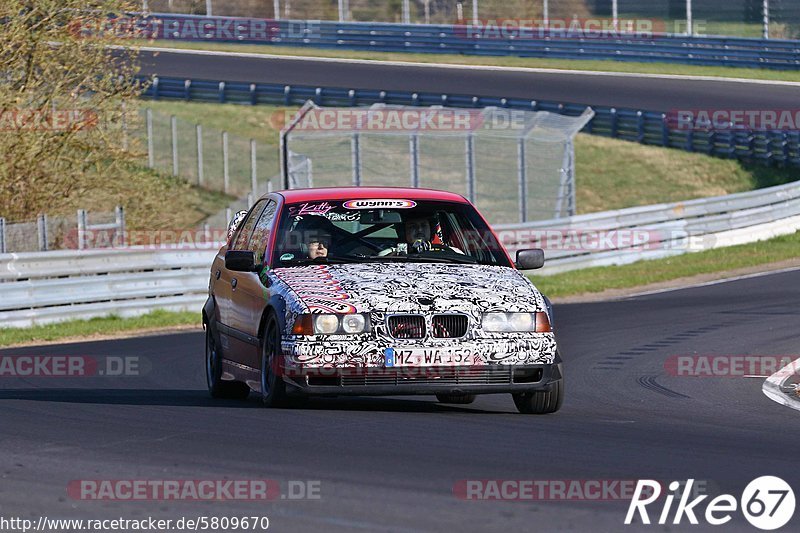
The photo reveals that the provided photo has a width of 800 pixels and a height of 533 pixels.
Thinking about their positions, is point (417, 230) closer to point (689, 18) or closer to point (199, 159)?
point (199, 159)

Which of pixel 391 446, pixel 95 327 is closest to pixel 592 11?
pixel 95 327

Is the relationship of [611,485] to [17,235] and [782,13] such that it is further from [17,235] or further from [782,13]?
[782,13]

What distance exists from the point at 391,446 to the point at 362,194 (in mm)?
3070

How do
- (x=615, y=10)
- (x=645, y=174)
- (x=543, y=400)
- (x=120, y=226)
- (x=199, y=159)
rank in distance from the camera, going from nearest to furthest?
1. (x=543, y=400)
2. (x=120, y=226)
3. (x=199, y=159)
4. (x=645, y=174)
5. (x=615, y=10)

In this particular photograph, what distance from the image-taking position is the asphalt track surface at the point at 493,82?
39312mm

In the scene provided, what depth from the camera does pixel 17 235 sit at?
68.8 feet

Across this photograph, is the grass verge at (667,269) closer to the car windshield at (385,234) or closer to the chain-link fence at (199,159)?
the chain-link fence at (199,159)

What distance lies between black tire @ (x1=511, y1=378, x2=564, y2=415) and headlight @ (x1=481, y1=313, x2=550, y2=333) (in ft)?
1.30

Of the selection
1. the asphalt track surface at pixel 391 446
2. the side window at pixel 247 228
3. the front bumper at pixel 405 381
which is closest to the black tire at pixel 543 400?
the asphalt track surface at pixel 391 446

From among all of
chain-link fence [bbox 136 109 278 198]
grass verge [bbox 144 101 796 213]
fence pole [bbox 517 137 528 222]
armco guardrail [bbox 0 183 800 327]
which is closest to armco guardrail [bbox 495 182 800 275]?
armco guardrail [bbox 0 183 800 327]

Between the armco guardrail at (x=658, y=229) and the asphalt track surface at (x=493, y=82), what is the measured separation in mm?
8331

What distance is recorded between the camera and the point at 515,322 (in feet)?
30.7

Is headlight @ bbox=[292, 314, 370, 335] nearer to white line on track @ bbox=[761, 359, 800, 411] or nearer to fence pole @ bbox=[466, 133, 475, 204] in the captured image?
white line on track @ bbox=[761, 359, 800, 411]

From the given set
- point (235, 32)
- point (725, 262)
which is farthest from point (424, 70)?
point (725, 262)
